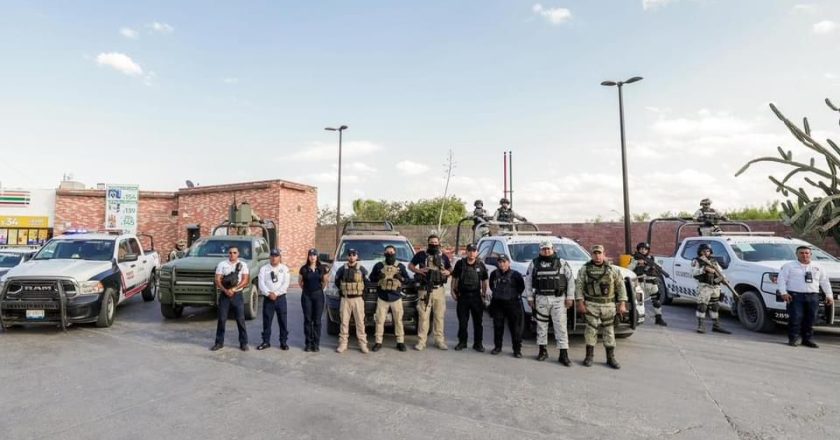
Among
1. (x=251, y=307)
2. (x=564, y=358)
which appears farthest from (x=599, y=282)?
(x=251, y=307)

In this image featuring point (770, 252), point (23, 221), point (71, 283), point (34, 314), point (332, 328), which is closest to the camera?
point (34, 314)

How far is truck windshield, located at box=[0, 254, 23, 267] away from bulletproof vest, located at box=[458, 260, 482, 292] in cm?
1044

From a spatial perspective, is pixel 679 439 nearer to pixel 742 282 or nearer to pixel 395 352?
pixel 395 352

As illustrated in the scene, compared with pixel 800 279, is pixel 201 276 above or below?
below

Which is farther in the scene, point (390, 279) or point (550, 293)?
point (390, 279)

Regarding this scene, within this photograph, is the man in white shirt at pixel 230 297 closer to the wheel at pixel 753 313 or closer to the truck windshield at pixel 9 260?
Result: the truck windshield at pixel 9 260

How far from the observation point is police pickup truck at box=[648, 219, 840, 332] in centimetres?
823

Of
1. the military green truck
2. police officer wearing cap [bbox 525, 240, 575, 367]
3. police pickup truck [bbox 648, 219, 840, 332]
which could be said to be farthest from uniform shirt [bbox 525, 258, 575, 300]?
the military green truck

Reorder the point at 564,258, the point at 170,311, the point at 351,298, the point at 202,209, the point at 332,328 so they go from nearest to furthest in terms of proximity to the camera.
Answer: the point at 351,298 → the point at 332,328 → the point at 564,258 → the point at 170,311 → the point at 202,209

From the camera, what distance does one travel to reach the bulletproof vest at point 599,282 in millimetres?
6449

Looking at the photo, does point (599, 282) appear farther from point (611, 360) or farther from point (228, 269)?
point (228, 269)

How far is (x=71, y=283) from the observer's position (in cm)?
809

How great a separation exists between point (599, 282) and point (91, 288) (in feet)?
28.0

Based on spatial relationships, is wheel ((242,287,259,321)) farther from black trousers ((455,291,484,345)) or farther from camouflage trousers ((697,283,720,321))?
camouflage trousers ((697,283,720,321))
